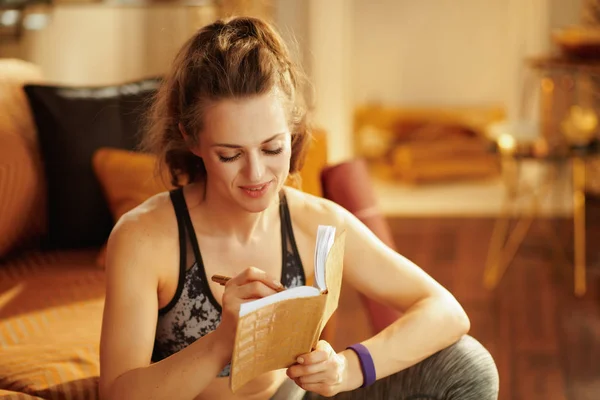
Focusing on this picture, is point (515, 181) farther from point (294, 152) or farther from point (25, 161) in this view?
point (294, 152)

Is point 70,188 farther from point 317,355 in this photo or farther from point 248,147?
point 317,355

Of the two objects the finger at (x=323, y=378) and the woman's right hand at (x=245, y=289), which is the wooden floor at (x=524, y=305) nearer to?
the finger at (x=323, y=378)

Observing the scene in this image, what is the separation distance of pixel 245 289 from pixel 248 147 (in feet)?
0.83

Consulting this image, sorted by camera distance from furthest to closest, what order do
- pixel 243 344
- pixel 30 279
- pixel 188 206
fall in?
pixel 30 279, pixel 188 206, pixel 243 344

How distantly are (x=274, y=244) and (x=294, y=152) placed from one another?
17cm

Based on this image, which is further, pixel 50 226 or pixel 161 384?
pixel 50 226

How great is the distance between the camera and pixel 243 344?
1165 millimetres

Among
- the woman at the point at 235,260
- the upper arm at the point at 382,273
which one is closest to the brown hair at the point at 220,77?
the woman at the point at 235,260

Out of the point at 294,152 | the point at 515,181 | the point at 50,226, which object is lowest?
the point at 515,181

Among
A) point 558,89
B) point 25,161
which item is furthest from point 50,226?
point 558,89

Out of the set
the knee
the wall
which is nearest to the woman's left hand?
the knee

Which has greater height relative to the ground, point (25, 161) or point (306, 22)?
point (306, 22)

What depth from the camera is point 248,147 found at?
1399 mm

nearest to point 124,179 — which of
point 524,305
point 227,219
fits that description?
point 227,219
